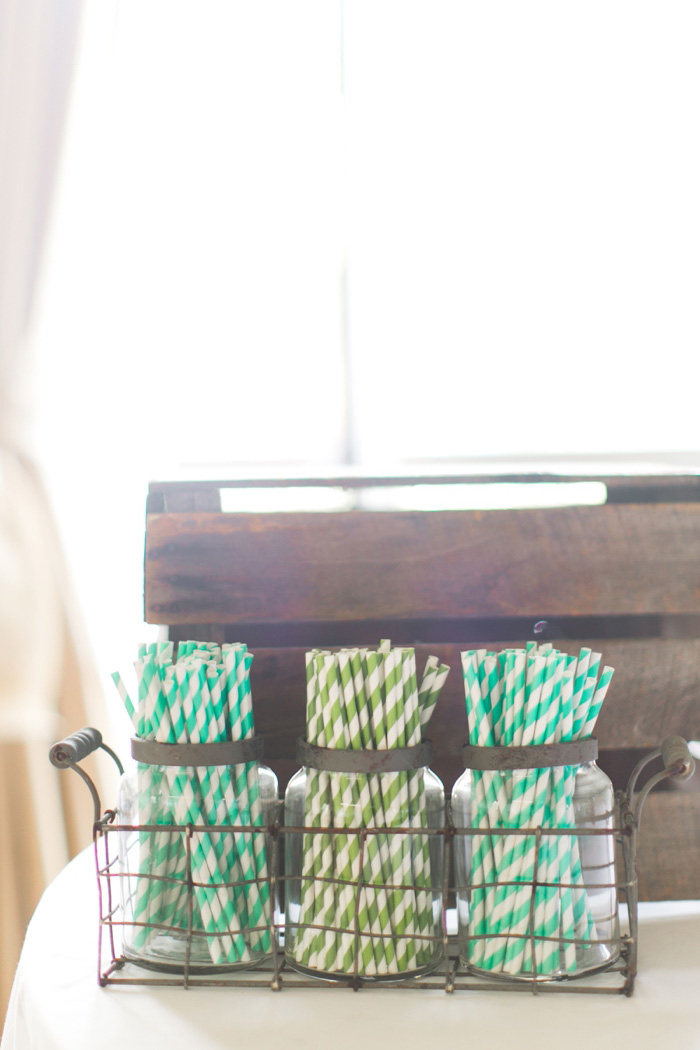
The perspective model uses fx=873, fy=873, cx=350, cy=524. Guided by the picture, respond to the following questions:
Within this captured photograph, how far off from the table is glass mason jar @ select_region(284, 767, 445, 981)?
2 cm

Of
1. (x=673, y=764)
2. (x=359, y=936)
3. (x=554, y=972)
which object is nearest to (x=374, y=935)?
(x=359, y=936)

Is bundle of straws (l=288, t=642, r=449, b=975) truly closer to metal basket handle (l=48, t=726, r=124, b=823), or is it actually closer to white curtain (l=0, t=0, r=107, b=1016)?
metal basket handle (l=48, t=726, r=124, b=823)

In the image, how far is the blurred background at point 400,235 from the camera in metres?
1.77

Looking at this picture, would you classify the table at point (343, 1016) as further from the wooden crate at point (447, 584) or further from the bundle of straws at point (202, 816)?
the wooden crate at point (447, 584)

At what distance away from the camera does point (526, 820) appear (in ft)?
1.93

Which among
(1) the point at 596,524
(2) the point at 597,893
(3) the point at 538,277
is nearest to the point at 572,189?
(3) the point at 538,277

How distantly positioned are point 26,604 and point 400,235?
41.4 inches

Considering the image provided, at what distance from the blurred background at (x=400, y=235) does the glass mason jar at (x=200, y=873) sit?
1.15m

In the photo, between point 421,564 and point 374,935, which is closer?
point 374,935

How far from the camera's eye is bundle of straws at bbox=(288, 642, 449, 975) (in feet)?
1.94

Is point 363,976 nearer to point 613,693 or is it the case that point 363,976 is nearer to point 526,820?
point 526,820

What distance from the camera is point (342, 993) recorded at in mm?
585

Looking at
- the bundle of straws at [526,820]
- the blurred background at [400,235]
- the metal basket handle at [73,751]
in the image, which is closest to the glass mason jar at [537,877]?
the bundle of straws at [526,820]

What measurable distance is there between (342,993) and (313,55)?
5.82 ft
